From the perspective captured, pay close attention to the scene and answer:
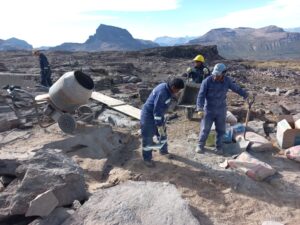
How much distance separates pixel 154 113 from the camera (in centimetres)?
594

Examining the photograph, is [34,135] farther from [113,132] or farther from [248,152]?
[248,152]

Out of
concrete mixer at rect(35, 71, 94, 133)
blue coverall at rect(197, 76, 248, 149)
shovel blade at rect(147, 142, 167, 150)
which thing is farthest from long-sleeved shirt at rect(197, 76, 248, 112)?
concrete mixer at rect(35, 71, 94, 133)

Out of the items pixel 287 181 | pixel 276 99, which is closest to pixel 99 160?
pixel 287 181

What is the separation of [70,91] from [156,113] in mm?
2192

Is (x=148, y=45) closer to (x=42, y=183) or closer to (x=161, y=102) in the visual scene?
(x=161, y=102)

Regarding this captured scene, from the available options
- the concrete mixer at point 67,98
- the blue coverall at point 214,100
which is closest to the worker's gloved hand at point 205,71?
the blue coverall at point 214,100

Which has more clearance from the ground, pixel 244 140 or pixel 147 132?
pixel 147 132

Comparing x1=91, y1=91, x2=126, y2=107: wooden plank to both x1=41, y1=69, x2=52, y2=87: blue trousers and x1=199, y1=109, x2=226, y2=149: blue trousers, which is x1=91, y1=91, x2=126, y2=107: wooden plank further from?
x1=199, y1=109, x2=226, y2=149: blue trousers

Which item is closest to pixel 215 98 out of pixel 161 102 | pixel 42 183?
pixel 161 102

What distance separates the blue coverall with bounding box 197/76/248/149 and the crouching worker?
2.65 ft

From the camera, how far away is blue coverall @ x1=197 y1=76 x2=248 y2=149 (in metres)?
6.55

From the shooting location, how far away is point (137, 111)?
9.58 meters

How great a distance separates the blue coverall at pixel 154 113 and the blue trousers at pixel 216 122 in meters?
0.72

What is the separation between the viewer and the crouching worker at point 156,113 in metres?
5.88
